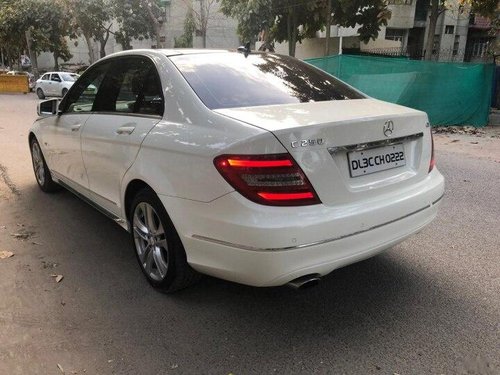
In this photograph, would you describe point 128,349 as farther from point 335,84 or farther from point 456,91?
point 456,91

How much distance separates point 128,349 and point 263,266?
941mm

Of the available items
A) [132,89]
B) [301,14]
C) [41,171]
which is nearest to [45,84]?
[301,14]

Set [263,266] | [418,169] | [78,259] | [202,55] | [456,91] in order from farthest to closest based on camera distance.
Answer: [456,91], [78,259], [202,55], [418,169], [263,266]

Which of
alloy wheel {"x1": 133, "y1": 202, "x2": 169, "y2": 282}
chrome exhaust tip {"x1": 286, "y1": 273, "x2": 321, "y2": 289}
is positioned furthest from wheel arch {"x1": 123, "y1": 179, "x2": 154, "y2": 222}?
chrome exhaust tip {"x1": 286, "y1": 273, "x2": 321, "y2": 289}

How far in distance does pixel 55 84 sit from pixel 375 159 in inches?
1043

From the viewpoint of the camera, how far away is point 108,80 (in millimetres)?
4098

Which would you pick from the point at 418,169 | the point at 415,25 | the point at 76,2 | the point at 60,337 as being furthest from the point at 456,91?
the point at 76,2

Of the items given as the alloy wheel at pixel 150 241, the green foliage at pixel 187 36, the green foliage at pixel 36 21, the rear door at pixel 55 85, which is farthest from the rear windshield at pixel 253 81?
the green foliage at pixel 36 21

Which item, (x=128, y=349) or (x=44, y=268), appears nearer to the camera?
(x=128, y=349)

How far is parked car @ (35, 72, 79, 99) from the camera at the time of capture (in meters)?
25.9

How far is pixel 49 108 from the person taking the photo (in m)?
5.09

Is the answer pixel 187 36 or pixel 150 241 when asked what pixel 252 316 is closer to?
pixel 150 241

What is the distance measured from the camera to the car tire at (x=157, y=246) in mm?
3047

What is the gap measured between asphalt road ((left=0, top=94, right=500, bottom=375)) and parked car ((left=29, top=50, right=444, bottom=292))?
1.19 ft
